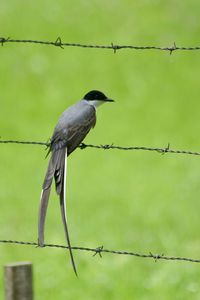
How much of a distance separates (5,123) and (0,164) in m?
2.97

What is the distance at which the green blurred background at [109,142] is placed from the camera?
11.6 meters

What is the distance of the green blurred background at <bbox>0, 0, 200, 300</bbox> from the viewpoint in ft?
38.0

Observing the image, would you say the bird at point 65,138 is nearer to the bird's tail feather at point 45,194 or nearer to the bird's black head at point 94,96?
the bird's tail feather at point 45,194

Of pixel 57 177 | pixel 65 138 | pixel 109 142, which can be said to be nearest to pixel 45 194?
pixel 57 177

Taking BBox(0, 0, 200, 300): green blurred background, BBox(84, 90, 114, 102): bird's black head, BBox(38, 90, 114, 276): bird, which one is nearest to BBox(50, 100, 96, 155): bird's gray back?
BBox(38, 90, 114, 276): bird

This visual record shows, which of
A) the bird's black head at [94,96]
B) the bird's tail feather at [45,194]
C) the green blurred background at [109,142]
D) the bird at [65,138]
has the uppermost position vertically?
the green blurred background at [109,142]

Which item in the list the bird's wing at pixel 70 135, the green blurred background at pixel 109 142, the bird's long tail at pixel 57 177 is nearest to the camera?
the bird's long tail at pixel 57 177

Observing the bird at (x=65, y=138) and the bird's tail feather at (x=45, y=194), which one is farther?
the bird at (x=65, y=138)

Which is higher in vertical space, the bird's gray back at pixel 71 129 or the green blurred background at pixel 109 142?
the green blurred background at pixel 109 142

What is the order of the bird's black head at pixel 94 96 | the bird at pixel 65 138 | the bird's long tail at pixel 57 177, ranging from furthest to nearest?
the bird's black head at pixel 94 96
the bird at pixel 65 138
the bird's long tail at pixel 57 177

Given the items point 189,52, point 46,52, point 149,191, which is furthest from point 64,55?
point 149,191

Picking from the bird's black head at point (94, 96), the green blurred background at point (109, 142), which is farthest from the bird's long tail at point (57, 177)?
the green blurred background at point (109, 142)

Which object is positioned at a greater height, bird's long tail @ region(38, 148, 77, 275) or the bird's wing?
the bird's wing

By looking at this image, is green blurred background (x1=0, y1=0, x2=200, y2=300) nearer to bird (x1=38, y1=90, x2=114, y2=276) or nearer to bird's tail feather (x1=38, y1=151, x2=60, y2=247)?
bird (x1=38, y1=90, x2=114, y2=276)
